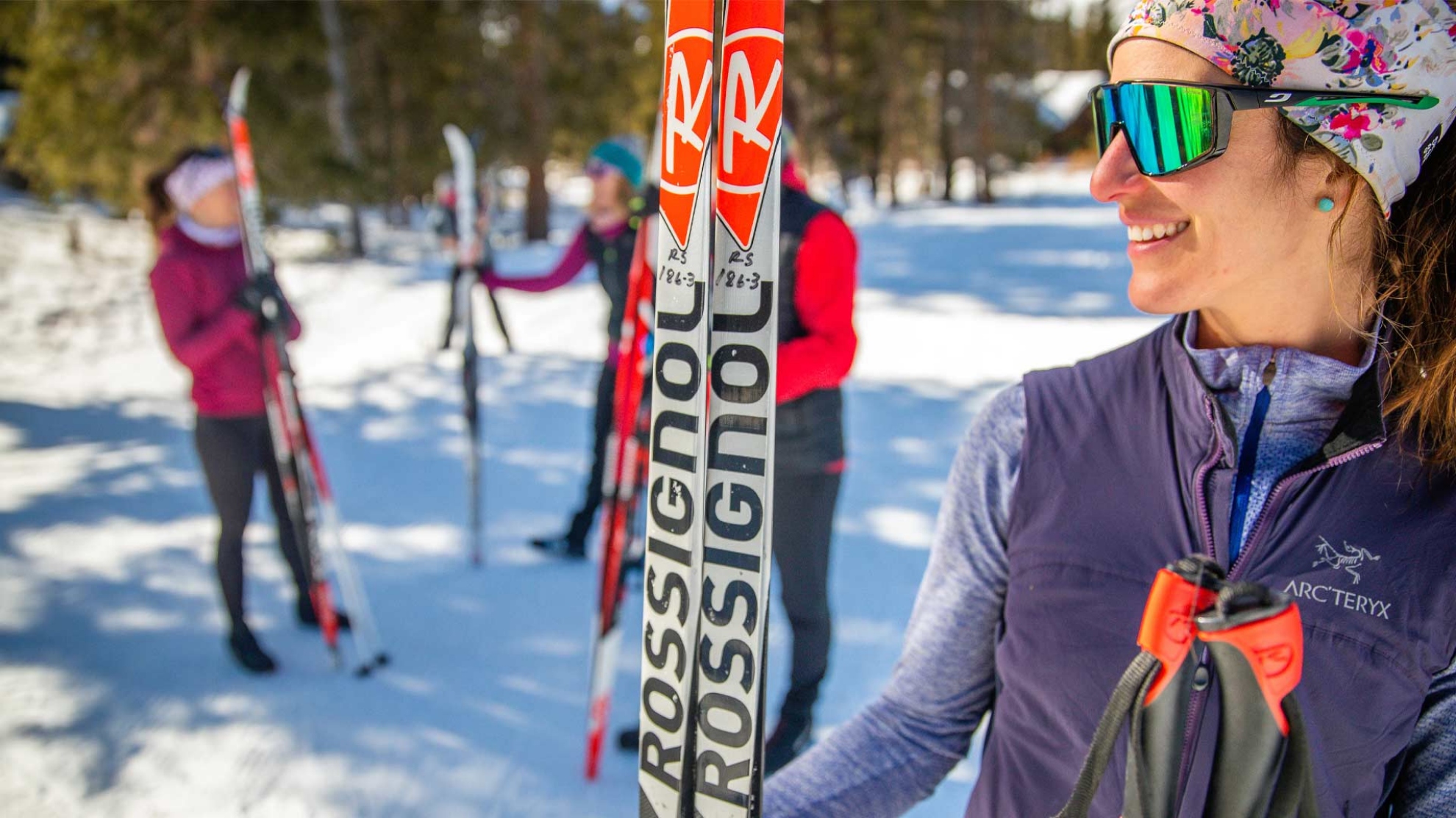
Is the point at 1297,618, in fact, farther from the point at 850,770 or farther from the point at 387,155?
the point at 387,155

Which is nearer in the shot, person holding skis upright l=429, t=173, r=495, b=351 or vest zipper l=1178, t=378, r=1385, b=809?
vest zipper l=1178, t=378, r=1385, b=809

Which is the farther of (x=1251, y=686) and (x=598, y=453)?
(x=598, y=453)

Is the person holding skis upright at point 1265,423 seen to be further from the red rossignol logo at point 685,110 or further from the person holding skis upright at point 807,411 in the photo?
the person holding skis upright at point 807,411

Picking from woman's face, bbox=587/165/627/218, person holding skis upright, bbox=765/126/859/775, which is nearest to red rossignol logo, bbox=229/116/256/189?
woman's face, bbox=587/165/627/218

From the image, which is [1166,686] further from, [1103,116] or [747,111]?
[747,111]

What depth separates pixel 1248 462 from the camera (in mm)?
989

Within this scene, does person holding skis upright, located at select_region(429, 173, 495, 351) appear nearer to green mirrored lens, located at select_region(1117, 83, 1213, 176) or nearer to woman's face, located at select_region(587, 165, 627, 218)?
woman's face, located at select_region(587, 165, 627, 218)

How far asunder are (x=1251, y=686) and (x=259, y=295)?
3526 millimetres

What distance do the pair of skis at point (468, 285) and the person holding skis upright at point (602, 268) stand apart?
118 millimetres

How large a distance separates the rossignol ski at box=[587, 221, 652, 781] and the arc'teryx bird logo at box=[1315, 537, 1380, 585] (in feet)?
7.33

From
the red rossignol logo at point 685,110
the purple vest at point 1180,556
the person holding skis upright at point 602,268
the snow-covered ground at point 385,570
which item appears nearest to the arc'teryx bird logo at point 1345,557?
the purple vest at point 1180,556

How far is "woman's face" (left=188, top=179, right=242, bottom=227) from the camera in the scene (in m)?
3.39

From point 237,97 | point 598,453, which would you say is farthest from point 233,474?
point 598,453

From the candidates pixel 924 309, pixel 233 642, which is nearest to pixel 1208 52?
pixel 233 642
